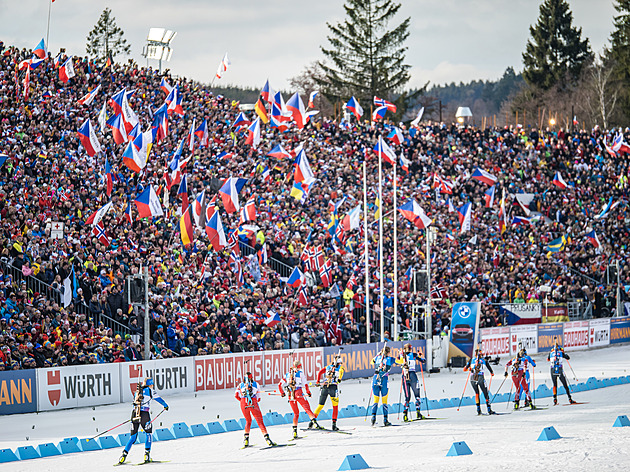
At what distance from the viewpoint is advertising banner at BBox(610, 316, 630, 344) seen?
1698 inches

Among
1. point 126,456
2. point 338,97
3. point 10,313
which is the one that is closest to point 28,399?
point 10,313

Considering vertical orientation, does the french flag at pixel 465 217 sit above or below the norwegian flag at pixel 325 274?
above

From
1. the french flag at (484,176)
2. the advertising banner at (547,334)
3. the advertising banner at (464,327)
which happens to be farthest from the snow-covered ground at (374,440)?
the french flag at (484,176)

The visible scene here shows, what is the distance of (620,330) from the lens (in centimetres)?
4369

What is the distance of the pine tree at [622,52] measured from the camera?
8525cm

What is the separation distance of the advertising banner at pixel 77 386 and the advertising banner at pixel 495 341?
1716 cm

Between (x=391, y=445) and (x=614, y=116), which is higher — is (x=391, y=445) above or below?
below

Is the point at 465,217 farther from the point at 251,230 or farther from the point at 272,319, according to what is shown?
the point at 272,319

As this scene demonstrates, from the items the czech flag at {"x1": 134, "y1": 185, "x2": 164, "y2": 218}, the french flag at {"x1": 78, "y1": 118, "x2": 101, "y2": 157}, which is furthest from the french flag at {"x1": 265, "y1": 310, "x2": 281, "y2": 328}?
the french flag at {"x1": 78, "y1": 118, "x2": 101, "y2": 157}

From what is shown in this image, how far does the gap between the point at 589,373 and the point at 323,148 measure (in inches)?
728

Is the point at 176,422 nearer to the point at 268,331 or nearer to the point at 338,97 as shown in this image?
the point at 268,331

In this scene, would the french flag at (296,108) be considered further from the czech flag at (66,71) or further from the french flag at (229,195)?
the czech flag at (66,71)

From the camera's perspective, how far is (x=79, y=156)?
3334 centimetres

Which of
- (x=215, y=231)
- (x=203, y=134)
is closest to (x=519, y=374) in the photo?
(x=215, y=231)
